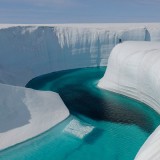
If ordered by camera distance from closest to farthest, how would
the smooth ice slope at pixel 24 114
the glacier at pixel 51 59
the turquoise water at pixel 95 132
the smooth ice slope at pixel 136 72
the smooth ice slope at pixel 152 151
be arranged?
the smooth ice slope at pixel 152 151, the turquoise water at pixel 95 132, the smooth ice slope at pixel 24 114, the glacier at pixel 51 59, the smooth ice slope at pixel 136 72

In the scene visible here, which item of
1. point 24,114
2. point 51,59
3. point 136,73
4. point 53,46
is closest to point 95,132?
point 24,114

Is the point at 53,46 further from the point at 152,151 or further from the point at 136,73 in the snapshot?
the point at 152,151

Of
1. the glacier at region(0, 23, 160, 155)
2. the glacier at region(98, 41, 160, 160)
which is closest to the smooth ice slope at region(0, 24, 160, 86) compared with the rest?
the glacier at region(0, 23, 160, 155)

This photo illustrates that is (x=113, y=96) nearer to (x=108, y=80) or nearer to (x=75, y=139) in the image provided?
(x=108, y=80)

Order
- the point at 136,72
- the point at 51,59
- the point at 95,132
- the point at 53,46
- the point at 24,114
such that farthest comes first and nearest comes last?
the point at 53,46, the point at 51,59, the point at 136,72, the point at 24,114, the point at 95,132

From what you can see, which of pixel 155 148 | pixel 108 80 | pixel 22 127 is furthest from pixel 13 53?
pixel 155 148

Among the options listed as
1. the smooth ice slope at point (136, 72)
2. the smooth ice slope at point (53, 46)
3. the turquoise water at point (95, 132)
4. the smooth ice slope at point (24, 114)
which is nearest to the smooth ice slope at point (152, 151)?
the turquoise water at point (95, 132)

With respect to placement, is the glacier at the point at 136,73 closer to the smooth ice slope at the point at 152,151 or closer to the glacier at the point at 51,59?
the glacier at the point at 51,59
